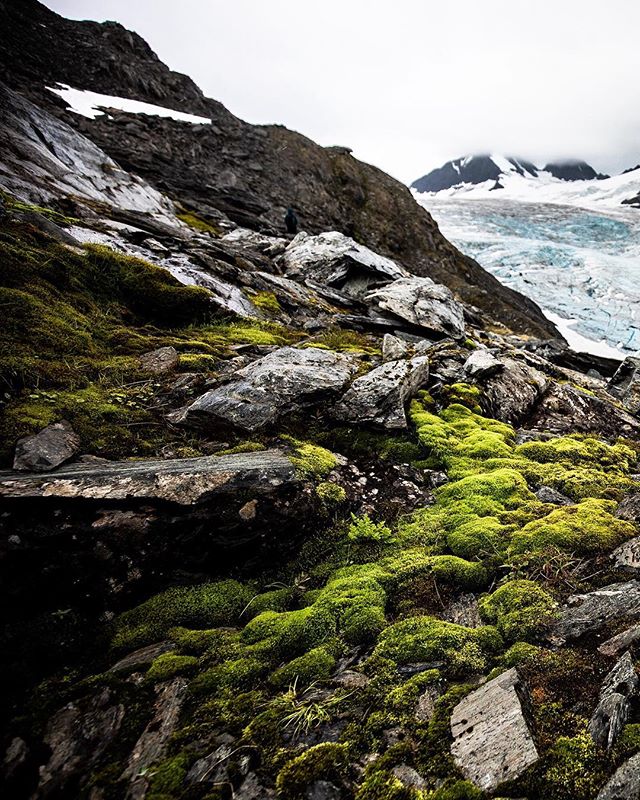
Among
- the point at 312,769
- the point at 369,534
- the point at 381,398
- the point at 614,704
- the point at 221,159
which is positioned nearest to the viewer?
the point at 614,704

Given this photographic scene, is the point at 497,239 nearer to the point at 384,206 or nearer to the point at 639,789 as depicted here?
the point at 384,206

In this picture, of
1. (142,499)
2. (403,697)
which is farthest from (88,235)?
(403,697)

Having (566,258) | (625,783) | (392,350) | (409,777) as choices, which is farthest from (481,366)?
(566,258)

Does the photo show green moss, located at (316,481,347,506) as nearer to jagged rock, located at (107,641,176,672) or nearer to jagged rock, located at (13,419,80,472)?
jagged rock, located at (107,641,176,672)

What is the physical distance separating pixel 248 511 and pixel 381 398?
4.23 metres

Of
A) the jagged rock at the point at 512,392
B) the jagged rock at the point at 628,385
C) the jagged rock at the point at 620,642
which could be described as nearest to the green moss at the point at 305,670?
the jagged rock at the point at 620,642

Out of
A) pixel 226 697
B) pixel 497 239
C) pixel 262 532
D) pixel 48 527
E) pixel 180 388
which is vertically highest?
pixel 497 239

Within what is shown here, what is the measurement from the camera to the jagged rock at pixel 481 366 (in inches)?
421

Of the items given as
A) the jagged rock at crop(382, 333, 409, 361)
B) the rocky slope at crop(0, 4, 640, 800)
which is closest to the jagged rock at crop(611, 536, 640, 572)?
the rocky slope at crop(0, 4, 640, 800)

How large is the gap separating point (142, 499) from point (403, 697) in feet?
10.7

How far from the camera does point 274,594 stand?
447 centimetres

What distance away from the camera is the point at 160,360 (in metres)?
8.32

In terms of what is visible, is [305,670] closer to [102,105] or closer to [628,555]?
[628,555]

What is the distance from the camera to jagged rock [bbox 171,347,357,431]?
22.0ft
